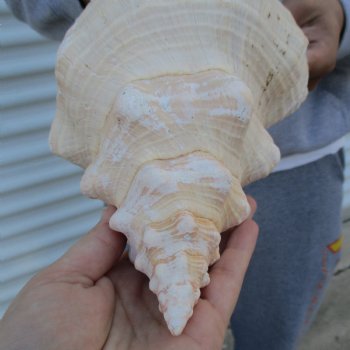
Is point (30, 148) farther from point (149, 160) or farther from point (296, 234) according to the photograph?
point (149, 160)

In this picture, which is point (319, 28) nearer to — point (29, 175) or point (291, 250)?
point (291, 250)

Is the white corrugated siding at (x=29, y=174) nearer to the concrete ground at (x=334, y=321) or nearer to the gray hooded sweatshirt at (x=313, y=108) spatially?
the gray hooded sweatshirt at (x=313, y=108)

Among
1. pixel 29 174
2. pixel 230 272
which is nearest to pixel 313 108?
pixel 230 272

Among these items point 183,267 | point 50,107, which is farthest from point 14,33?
point 183,267

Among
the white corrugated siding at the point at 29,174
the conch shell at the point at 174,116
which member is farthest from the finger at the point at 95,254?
the white corrugated siding at the point at 29,174

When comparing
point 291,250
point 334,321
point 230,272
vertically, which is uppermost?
point 230,272

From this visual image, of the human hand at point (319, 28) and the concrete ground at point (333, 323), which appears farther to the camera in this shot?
the concrete ground at point (333, 323)
